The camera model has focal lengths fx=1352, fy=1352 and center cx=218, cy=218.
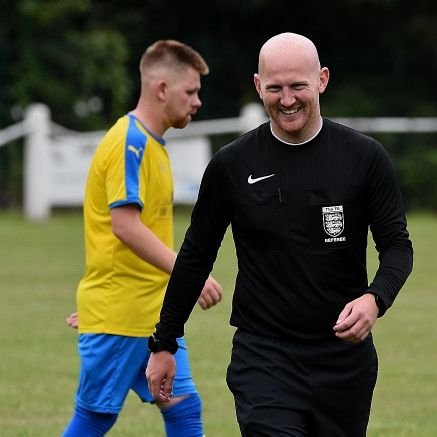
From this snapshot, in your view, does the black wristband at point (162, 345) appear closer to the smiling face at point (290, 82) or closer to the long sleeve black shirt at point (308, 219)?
the long sleeve black shirt at point (308, 219)

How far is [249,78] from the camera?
1302 inches

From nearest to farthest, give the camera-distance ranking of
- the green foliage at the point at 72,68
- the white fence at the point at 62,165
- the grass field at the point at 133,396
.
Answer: the grass field at the point at 133,396 < the white fence at the point at 62,165 < the green foliage at the point at 72,68

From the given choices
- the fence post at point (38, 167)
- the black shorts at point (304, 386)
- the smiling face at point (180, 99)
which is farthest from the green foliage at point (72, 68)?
the black shorts at point (304, 386)

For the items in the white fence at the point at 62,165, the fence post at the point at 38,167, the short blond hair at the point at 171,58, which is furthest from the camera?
the fence post at the point at 38,167

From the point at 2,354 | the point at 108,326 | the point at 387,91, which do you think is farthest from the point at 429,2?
the point at 108,326

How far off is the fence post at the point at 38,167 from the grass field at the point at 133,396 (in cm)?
646

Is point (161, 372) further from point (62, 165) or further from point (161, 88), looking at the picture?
point (62, 165)

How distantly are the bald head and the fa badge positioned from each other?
1.69ft

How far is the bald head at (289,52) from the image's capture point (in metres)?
4.91

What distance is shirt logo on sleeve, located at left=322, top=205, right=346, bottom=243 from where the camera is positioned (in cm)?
500

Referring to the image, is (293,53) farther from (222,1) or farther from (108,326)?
(222,1)

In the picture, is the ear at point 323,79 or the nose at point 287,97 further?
the ear at point 323,79

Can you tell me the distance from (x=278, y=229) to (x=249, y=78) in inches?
1112

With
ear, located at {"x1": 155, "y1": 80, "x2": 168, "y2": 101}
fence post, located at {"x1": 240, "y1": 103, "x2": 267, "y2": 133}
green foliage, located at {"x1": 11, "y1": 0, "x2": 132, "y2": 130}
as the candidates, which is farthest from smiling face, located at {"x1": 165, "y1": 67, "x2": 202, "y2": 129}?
green foliage, located at {"x1": 11, "y1": 0, "x2": 132, "y2": 130}
